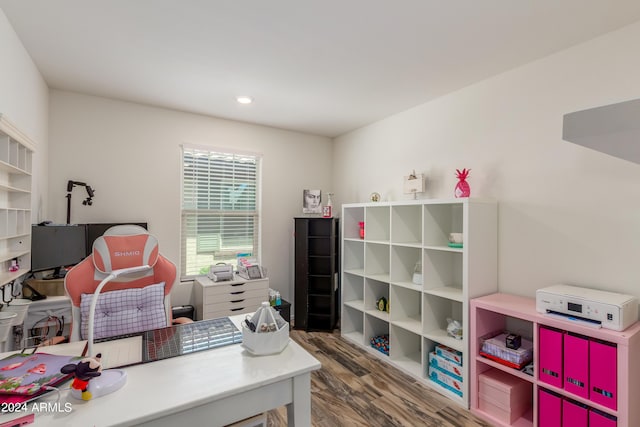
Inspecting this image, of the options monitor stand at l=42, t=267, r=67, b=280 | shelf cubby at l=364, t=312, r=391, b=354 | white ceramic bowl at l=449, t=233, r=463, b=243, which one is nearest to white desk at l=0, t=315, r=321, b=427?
monitor stand at l=42, t=267, r=67, b=280

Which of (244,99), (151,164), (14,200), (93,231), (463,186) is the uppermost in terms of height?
(244,99)

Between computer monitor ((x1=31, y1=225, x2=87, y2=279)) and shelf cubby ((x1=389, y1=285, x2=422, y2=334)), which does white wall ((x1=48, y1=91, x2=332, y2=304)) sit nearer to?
computer monitor ((x1=31, y1=225, x2=87, y2=279))

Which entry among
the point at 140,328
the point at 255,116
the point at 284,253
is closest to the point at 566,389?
the point at 140,328

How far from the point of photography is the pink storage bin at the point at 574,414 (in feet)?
5.83

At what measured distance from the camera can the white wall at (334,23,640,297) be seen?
1.95 meters

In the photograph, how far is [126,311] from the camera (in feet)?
6.13

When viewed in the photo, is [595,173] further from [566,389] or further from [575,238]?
[566,389]

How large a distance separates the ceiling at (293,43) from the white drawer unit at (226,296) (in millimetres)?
1960

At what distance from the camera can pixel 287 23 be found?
1.93 m

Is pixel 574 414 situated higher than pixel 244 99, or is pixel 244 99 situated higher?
pixel 244 99

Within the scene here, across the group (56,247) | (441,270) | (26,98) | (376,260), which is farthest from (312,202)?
(26,98)

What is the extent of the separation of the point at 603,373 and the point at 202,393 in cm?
209

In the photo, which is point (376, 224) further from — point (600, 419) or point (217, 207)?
Answer: point (600, 419)

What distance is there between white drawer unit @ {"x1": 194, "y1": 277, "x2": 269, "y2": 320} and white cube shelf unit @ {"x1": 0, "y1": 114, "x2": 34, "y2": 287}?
1.44 metres
